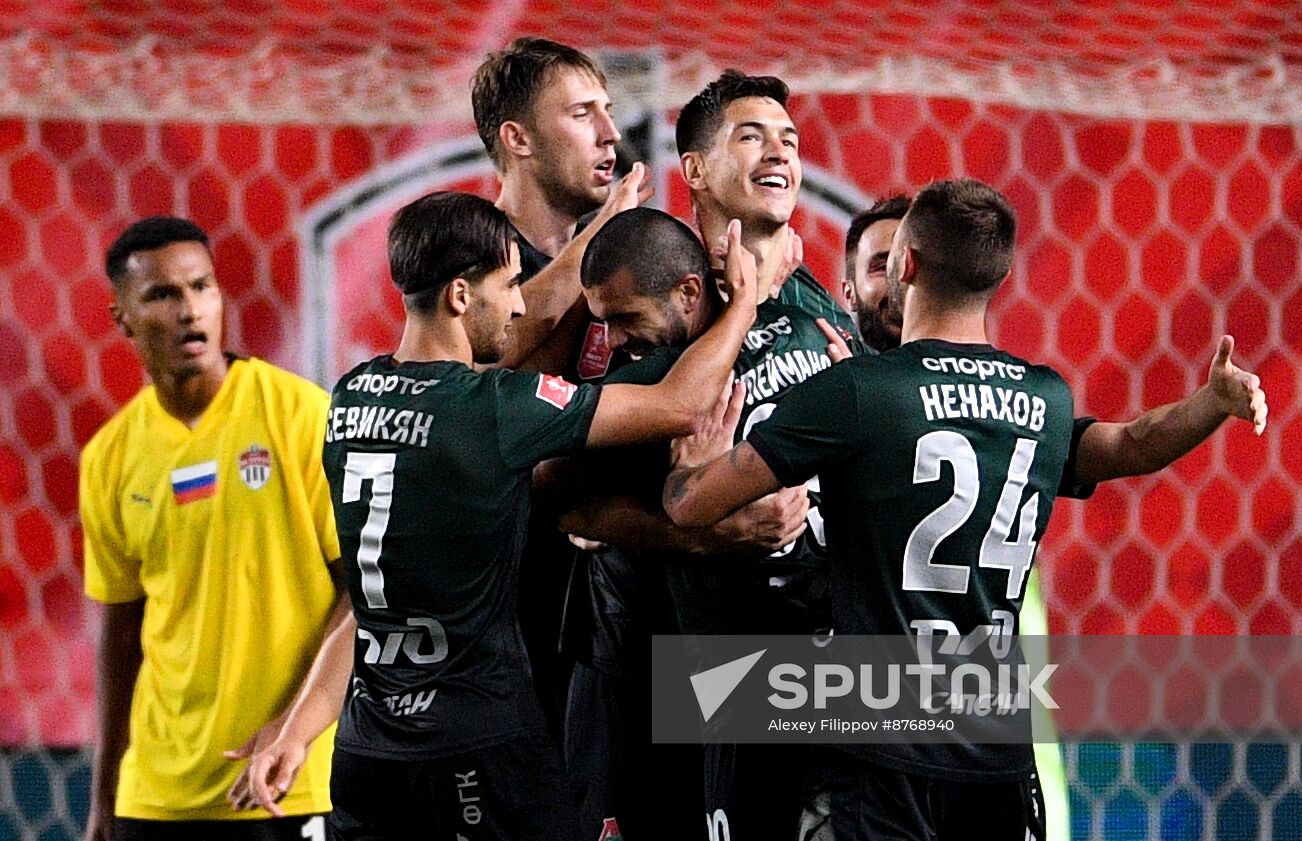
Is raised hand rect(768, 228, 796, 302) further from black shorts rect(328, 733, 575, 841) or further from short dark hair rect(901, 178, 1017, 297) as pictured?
black shorts rect(328, 733, 575, 841)

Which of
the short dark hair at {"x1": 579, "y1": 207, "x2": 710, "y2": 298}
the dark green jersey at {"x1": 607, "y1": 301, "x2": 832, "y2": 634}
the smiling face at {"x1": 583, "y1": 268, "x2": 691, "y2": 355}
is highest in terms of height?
the short dark hair at {"x1": 579, "y1": 207, "x2": 710, "y2": 298}

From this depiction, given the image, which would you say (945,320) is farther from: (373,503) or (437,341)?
(373,503)

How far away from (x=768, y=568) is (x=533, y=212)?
0.80m

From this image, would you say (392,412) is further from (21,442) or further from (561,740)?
(21,442)

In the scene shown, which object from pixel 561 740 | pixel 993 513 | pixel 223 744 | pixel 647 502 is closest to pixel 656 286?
pixel 647 502

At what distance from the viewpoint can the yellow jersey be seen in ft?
9.78

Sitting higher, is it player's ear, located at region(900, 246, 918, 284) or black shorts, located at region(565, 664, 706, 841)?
player's ear, located at region(900, 246, 918, 284)

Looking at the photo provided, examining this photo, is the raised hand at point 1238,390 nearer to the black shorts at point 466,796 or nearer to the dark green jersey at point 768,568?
the dark green jersey at point 768,568

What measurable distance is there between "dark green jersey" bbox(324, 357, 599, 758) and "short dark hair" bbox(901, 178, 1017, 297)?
49cm

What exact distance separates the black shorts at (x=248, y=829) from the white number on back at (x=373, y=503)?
0.82 metres

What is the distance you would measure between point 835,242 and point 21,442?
6.16ft

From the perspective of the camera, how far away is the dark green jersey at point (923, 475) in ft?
7.03

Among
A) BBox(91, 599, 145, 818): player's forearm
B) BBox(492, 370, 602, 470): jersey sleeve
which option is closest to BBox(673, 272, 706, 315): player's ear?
BBox(492, 370, 602, 470): jersey sleeve

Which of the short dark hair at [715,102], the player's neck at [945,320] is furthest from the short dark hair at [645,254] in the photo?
the short dark hair at [715,102]
